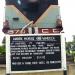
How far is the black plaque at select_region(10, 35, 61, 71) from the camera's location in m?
6.85

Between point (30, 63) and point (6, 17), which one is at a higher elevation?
point (6, 17)

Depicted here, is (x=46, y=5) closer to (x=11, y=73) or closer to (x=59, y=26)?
(x=59, y=26)

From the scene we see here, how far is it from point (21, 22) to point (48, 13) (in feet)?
5.91

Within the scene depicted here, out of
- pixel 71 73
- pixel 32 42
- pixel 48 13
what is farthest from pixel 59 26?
pixel 32 42

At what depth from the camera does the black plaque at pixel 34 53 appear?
22.5ft

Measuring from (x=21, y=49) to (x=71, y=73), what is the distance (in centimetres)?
344

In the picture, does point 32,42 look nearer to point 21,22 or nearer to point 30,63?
point 30,63

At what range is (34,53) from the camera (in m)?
6.89

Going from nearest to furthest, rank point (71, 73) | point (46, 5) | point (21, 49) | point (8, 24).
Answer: point (21, 49) → point (71, 73) → point (8, 24) → point (46, 5)

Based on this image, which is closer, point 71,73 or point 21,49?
point 21,49

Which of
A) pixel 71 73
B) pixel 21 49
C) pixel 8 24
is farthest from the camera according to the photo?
pixel 8 24

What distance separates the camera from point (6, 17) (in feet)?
62.5

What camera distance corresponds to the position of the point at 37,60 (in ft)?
22.7

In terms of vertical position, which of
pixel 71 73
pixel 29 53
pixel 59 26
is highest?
pixel 59 26
